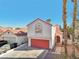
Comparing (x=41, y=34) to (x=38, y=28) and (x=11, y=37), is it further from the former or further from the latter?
(x=11, y=37)

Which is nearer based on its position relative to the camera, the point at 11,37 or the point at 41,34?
the point at 41,34

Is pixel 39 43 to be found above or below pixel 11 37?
below

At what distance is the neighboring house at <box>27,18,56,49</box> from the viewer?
45.2m

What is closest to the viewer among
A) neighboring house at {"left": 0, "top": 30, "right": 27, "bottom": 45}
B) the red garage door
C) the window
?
the window

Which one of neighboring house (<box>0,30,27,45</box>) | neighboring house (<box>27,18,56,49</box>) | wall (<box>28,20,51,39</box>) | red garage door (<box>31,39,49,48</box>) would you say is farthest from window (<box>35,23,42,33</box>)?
neighboring house (<box>0,30,27,45</box>)

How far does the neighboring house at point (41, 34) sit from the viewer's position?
45156 mm

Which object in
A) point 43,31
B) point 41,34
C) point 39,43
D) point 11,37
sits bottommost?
point 39,43

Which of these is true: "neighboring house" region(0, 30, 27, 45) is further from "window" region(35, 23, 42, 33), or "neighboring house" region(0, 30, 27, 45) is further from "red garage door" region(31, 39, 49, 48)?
"window" region(35, 23, 42, 33)

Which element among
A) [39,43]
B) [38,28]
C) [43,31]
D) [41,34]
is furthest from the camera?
[39,43]

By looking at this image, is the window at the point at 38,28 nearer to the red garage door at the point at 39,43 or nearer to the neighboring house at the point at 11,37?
the red garage door at the point at 39,43

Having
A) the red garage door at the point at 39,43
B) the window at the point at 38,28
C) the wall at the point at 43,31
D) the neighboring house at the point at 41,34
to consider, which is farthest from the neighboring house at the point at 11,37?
the window at the point at 38,28

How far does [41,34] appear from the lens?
46.0 metres

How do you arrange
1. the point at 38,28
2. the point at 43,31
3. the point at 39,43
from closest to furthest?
1. the point at 43,31
2. the point at 38,28
3. the point at 39,43

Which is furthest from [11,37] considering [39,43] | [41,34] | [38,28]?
[41,34]
